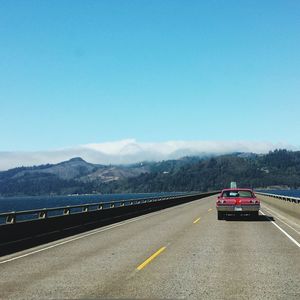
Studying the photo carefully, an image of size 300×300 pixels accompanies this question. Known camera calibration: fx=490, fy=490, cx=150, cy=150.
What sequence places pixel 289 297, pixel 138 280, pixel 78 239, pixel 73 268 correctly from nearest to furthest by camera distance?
1. pixel 289 297
2. pixel 138 280
3. pixel 73 268
4. pixel 78 239

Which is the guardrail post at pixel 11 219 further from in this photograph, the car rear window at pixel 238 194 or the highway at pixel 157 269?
the car rear window at pixel 238 194

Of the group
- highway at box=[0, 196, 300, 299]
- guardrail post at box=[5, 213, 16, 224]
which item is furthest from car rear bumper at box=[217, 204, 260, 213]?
guardrail post at box=[5, 213, 16, 224]

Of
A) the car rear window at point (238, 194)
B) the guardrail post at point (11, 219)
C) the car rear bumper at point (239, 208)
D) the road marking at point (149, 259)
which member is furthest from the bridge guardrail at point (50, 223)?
the car rear window at point (238, 194)

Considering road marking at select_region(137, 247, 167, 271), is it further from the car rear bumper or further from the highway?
the car rear bumper

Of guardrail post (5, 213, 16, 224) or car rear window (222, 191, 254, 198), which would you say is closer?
guardrail post (5, 213, 16, 224)

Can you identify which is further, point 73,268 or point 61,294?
point 73,268

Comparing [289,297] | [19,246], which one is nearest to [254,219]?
[19,246]

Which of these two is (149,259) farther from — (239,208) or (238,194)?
(238,194)

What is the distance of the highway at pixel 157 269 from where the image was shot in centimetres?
840

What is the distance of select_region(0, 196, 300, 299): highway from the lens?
8.40m

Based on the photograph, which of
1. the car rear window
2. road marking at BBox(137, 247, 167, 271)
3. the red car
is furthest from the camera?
the car rear window

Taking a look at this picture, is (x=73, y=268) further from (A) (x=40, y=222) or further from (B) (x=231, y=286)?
(A) (x=40, y=222)

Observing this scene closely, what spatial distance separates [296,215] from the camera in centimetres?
2902

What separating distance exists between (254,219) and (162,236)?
1075 cm
